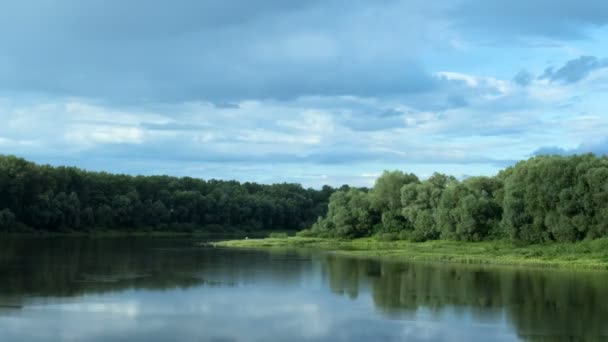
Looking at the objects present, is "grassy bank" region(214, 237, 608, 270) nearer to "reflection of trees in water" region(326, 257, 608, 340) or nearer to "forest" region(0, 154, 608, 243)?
"forest" region(0, 154, 608, 243)

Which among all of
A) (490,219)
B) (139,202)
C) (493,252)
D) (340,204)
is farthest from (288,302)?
(139,202)

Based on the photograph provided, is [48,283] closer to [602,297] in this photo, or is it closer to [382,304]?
[382,304]

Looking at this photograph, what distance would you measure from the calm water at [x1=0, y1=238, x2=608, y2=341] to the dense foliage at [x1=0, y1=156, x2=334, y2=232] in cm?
5731

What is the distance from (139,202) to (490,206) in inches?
2891

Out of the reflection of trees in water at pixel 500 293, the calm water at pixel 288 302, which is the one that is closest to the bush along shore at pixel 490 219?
the reflection of trees in water at pixel 500 293

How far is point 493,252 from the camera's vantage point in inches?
2616

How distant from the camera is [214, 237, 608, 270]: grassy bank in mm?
57469

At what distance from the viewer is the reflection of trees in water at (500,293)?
28.8m

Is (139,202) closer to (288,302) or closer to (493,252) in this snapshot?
(493,252)

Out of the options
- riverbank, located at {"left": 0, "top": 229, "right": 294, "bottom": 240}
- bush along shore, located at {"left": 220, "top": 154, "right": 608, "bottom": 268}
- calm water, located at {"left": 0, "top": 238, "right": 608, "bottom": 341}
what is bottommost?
calm water, located at {"left": 0, "top": 238, "right": 608, "bottom": 341}

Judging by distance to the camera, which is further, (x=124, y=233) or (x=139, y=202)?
(x=139, y=202)

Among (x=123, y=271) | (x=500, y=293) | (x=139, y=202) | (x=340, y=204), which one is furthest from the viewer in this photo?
(x=139, y=202)

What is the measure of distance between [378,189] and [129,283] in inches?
2506

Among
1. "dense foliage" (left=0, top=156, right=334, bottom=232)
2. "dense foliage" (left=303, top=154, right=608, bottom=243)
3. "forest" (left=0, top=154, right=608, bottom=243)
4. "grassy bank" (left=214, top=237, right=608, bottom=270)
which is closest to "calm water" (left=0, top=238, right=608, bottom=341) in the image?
"grassy bank" (left=214, top=237, right=608, bottom=270)
